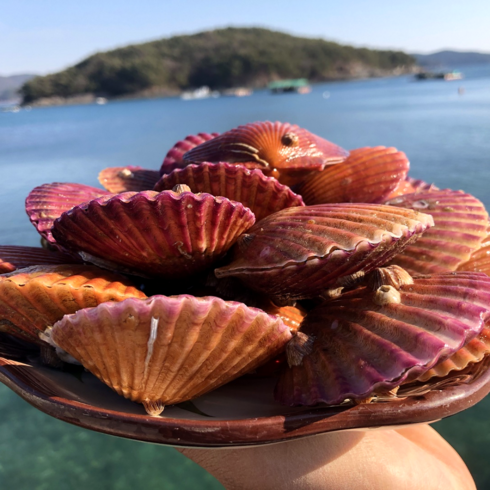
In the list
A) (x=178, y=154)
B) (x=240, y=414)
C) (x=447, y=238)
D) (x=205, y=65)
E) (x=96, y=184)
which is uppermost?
(x=205, y=65)

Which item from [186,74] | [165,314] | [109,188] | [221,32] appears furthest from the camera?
[221,32]

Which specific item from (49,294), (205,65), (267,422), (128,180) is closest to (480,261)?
(267,422)

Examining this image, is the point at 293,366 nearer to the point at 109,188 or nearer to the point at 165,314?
the point at 165,314

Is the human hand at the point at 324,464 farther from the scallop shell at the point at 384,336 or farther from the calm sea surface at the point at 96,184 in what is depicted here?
the calm sea surface at the point at 96,184

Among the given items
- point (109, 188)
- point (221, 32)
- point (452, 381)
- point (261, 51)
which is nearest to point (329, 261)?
point (452, 381)

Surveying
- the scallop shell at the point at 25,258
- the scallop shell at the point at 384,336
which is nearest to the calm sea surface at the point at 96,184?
the scallop shell at the point at 25,258

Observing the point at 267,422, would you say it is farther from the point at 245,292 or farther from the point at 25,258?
the point at 25,258

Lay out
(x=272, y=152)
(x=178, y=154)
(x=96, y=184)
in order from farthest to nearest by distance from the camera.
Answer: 1. (x=96, y=184)
2. (x=178, y=154)
3. (x=272, y=152)

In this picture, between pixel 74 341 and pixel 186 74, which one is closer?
pixel 74 341
